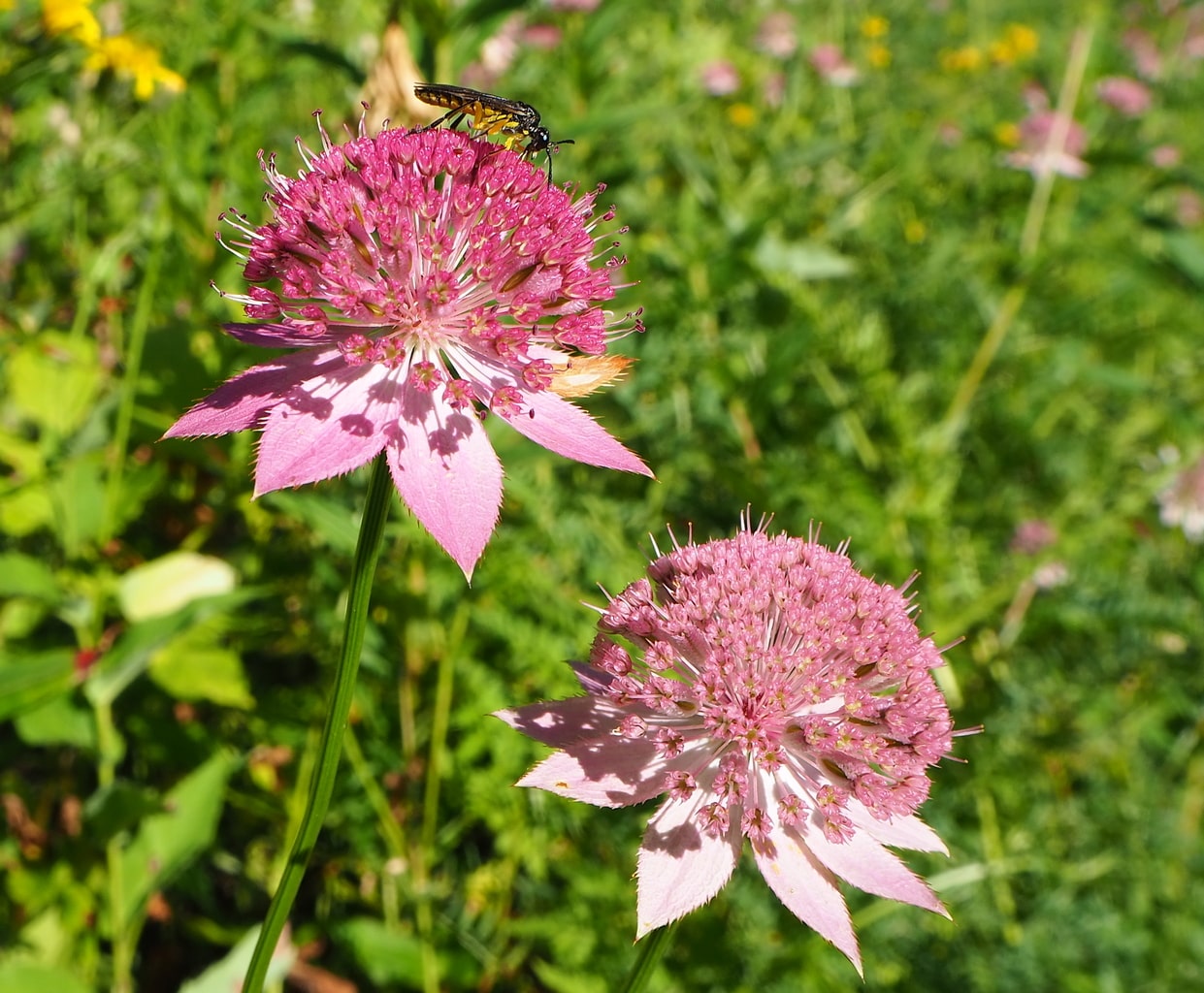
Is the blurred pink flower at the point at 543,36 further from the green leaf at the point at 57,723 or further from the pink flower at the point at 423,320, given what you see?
the pink flower at the point at 423,320

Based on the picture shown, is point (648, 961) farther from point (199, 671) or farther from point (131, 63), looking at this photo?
point (131, 63)

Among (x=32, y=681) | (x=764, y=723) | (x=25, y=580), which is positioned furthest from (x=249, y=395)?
(x=25, y=580)

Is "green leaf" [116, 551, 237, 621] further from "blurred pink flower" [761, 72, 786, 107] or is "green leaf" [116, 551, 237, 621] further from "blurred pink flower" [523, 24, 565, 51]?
"blurred pink flower" [761, 72, 786, 107]

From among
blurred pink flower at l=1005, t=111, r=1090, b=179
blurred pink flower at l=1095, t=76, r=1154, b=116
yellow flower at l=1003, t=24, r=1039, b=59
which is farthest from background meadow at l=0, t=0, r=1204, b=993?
yellow flower at l=1003, t=24, r=1039, b=59

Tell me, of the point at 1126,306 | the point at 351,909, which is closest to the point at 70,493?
the point at 351,909

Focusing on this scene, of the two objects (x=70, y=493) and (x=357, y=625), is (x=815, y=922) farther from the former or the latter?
(x=70, y=493)

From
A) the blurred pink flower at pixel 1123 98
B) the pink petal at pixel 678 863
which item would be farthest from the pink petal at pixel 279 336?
the blurred pink flower at pixel 1123 98
